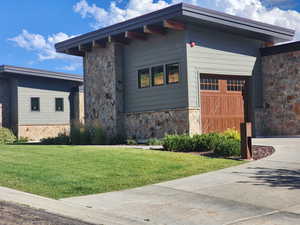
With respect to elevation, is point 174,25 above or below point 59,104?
above

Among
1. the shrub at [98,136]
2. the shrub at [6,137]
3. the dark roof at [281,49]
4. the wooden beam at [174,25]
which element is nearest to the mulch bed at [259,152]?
the wooden beam at [174,25]

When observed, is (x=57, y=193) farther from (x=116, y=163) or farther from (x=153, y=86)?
(x=153, y=86)

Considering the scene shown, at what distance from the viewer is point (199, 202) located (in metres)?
7.31

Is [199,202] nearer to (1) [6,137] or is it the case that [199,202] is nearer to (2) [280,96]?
(2) [280,96]

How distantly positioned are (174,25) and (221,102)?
4564 mm

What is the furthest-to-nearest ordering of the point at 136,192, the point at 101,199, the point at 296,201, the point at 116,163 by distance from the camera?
the point at 116,163
the point at 136,192
the point at 101,199
the point at 296,201

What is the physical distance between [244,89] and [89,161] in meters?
11.2

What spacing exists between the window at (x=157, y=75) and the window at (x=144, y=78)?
367 millimetres

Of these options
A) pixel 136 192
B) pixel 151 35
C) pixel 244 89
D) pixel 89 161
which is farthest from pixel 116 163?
pixel 244 89

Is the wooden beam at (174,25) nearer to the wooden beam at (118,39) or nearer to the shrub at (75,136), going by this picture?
the wooden beam at (118,39)

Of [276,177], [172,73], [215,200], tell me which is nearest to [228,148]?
[276,177]

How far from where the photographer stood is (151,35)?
1950 cm

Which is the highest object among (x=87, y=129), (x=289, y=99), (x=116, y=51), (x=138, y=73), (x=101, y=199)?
(x=116, y=51)

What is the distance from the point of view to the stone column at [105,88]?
2083 cm
